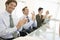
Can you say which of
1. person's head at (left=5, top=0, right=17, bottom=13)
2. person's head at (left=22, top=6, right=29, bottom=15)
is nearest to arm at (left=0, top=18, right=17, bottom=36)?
person's head at (left=5, top=0, right=17, bottom=13)

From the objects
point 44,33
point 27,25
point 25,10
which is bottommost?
point 44,33

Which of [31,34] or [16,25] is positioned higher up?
[16,25]

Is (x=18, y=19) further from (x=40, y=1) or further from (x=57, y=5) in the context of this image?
(x=57, y=5)

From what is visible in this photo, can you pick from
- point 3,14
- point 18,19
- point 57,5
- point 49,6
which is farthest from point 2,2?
point 57,5

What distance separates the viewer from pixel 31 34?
156 centimetres

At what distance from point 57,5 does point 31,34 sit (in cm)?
48

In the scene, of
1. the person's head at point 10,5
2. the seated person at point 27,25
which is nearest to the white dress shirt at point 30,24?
the seated person at point 27,25

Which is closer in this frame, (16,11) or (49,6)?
(16,11)

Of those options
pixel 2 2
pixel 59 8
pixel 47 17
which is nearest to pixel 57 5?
pixel 59 8

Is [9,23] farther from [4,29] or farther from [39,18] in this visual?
[39,18]

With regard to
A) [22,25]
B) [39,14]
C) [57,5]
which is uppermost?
[57,5]

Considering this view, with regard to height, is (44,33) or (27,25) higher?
(27,25)

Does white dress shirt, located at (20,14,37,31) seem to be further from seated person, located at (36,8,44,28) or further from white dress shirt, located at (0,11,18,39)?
white dress shirt, located at (0,11,18,39)

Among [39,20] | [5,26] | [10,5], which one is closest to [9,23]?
[5,26]
